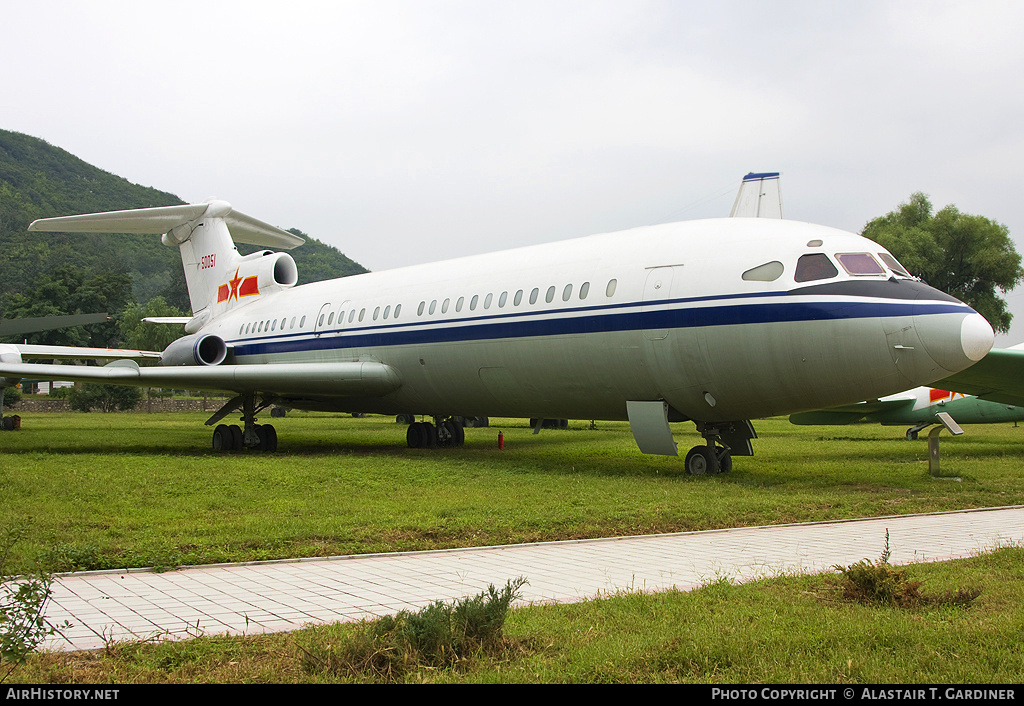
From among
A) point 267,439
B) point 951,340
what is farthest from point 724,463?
point 267,439

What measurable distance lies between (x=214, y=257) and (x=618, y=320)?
16323 mm

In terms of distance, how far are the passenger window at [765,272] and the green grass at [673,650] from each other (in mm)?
7567

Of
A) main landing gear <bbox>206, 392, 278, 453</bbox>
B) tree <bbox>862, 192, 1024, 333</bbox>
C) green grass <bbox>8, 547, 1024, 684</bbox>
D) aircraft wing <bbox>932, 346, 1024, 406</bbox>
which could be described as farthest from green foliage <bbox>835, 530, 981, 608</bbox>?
tree <bbox>862, 192, 1024, 333</bbox>

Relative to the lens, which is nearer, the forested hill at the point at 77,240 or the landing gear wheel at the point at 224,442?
the landing gear wheel at the point at 224,442

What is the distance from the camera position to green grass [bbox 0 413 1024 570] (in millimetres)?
8203

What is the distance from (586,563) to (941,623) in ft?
10.0

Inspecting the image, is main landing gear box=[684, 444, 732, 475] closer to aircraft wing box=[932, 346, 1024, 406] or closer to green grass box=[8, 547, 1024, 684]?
aircraft wing box=[932, 346, 1024, 406]

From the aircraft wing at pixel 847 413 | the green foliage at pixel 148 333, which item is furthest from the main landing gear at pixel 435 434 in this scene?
the green foliage at pixel 148 333

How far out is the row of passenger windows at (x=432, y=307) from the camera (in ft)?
49.6

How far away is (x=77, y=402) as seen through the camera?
53.7 m

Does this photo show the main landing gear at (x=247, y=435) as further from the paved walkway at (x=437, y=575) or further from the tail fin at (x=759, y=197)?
the paved walkway at (x=437, y=575)

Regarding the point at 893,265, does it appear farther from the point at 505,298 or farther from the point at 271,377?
the point at 271,377

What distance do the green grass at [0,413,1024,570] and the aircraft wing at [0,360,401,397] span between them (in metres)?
1.59

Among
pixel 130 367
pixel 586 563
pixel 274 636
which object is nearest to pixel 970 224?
pixel 130 367
